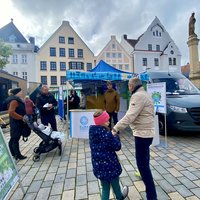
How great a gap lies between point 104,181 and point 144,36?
1587 inches

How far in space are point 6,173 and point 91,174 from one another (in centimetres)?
167

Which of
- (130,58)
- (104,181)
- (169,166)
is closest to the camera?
(104,181)

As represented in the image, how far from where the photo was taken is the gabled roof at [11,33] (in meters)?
36.1

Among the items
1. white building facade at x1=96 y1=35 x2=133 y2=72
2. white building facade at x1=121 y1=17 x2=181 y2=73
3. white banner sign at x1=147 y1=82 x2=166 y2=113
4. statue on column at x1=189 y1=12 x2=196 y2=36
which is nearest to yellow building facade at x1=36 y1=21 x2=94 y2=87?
white building facade at x1=96 y1=35 x2=133 y2=72

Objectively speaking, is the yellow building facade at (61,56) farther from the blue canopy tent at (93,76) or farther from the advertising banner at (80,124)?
the advertising banner at (80,124)

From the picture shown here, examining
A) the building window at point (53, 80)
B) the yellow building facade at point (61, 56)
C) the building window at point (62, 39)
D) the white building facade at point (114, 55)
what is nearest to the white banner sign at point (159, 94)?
the yellow building facade at point (61, 56)

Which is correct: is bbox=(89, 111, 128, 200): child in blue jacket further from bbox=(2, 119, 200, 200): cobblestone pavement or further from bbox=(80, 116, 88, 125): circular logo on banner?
bbox=(80, 116, 88, 125): circular logo on banner

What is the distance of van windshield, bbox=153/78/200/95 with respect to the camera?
273 inches

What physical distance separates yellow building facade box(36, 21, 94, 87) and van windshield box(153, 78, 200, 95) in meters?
27.9

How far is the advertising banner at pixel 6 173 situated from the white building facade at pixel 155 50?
122 ft

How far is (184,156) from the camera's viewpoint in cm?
451

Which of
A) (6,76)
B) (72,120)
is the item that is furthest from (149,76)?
(6,76)

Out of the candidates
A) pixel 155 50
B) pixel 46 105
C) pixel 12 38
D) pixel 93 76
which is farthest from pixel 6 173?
pixel 155 50

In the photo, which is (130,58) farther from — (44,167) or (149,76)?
(44,167)
